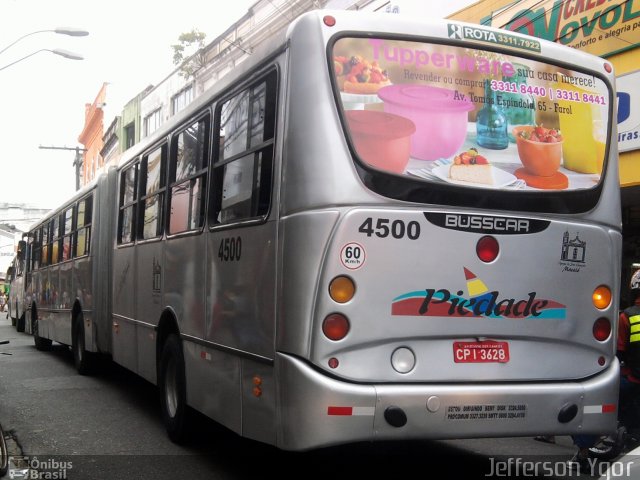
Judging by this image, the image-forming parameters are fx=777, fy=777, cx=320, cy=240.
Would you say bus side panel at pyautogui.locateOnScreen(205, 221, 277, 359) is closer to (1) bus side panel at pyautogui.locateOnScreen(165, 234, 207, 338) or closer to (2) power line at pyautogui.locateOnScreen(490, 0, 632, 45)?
(1) bus side panel at pyautogui.locateOnScreen(165, 234, 207, 338)

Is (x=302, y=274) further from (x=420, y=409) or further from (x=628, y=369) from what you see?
(x=628, y=369)

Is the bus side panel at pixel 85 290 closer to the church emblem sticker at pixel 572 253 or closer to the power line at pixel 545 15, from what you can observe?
the church emblem sticker at pixel 572 253

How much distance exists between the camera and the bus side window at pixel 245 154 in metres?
5.09

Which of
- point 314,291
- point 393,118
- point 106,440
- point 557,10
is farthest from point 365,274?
point 557,10

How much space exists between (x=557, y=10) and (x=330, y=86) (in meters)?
8.67

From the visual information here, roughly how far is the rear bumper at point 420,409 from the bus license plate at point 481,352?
153mm

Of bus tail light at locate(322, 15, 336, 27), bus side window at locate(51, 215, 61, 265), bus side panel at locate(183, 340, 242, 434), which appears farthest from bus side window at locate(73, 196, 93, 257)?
bus tail light at locate(322, 15, 336, 27)

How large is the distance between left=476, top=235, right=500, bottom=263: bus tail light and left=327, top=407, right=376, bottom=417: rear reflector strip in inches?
46.4

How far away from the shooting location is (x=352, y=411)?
4387 millimetres

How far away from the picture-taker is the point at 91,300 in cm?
1099

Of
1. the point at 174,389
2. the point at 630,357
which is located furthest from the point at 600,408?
the point at 174,389

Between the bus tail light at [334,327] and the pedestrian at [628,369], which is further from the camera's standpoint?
the pedestrian at [628,369]

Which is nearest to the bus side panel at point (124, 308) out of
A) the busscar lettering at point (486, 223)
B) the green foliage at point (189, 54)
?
the busscar lettering at point (486, 223)

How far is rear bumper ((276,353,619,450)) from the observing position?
4.38m
